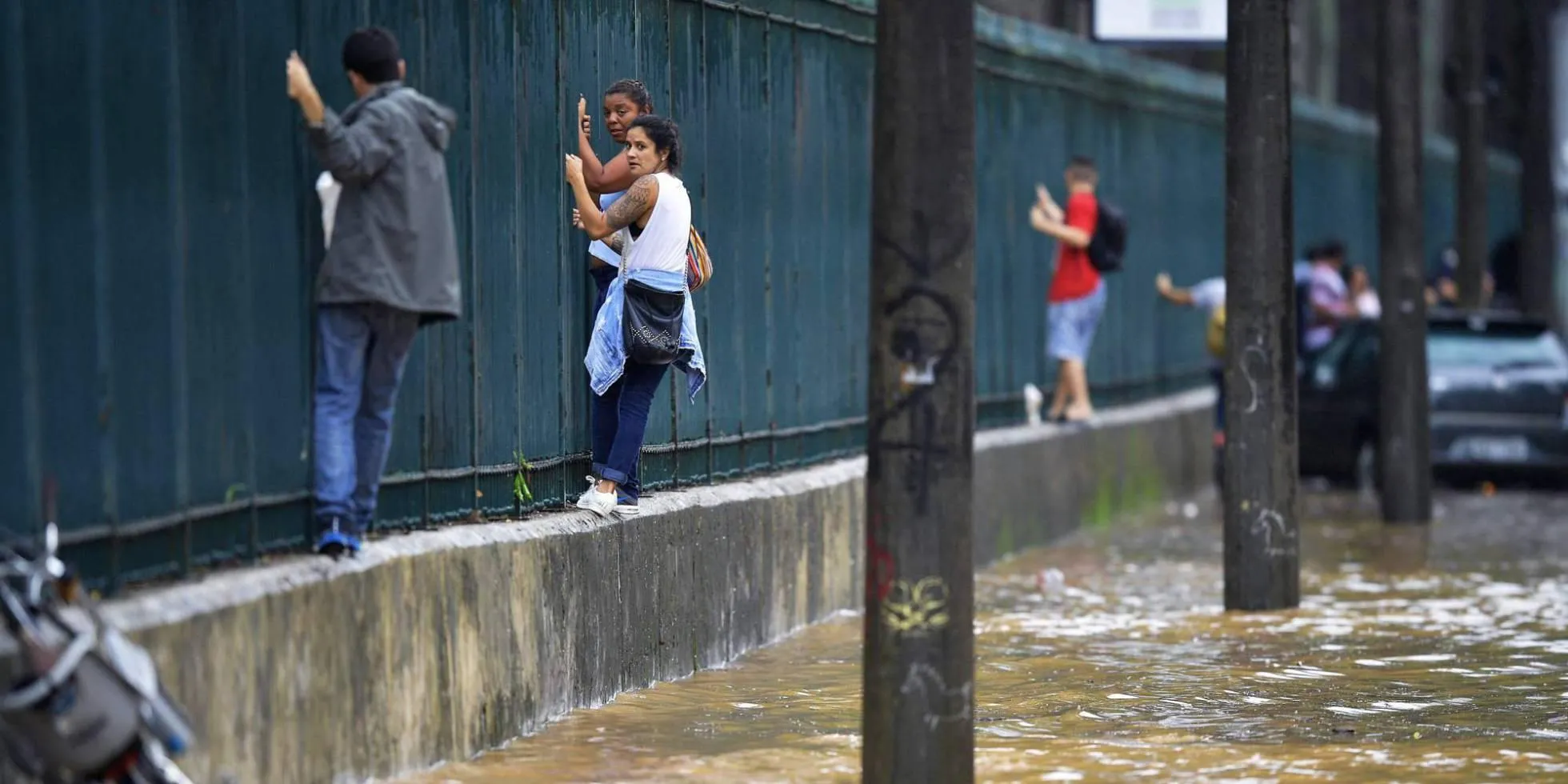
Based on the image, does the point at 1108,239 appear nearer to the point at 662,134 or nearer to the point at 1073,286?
the point at 1073,286

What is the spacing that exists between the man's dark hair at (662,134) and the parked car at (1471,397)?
39.0 ft

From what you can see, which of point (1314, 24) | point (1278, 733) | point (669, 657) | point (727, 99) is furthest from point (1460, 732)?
point (1314, 24)

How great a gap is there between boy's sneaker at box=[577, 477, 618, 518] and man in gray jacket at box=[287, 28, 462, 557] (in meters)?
1.77

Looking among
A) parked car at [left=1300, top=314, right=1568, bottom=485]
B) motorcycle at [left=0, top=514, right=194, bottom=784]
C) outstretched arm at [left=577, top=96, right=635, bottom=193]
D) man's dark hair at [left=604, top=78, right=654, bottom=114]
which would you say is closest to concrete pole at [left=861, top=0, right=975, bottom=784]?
motorcycle at [left=0, top=514, right=194, bottom=784]

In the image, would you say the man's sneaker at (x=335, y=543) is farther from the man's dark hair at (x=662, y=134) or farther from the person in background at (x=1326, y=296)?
the person in background at (x=1326, y=296)

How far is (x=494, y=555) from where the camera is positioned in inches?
351

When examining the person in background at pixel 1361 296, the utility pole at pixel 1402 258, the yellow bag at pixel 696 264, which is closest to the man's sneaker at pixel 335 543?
the yellow bag at pixel 696 264

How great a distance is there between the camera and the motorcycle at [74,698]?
19.9 feet

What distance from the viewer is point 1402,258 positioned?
18375mm

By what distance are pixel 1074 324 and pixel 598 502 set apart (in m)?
8.73

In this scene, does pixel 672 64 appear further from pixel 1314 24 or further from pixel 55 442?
pixel 1314 24

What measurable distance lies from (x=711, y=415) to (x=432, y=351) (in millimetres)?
3075

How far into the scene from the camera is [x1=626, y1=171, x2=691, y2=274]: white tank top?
10.2 m

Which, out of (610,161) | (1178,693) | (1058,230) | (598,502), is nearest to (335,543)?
(598,502)
